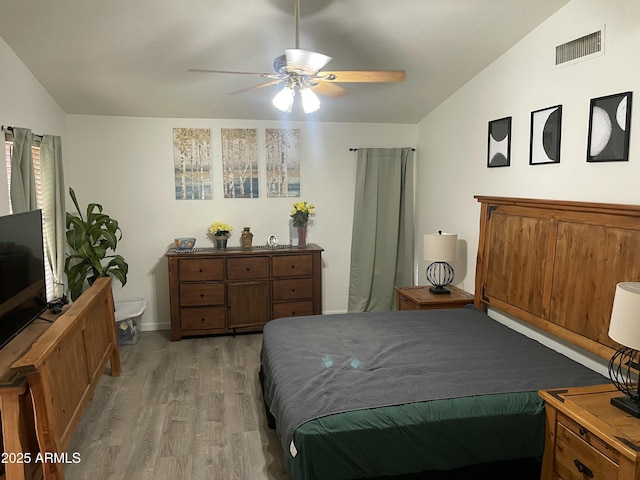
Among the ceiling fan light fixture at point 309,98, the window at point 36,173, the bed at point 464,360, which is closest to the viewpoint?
the bed at point 464,360

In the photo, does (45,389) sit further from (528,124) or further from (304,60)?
(528,124)

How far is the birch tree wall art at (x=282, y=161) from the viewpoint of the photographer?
4.97m

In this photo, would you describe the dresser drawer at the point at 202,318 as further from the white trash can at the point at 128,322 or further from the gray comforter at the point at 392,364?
the gray comforter at the point at 392,364

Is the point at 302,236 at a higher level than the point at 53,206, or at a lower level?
lower

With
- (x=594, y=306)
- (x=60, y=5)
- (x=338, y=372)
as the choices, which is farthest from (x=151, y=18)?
(x=594, y=306)

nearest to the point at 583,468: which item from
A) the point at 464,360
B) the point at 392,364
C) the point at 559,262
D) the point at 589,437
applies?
the point at 589,437

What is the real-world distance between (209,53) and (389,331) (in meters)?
2.37

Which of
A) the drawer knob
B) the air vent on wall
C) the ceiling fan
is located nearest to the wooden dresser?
the ceiling fan

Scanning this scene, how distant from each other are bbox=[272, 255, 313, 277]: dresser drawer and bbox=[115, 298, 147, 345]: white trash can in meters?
1.35

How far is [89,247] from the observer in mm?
4160

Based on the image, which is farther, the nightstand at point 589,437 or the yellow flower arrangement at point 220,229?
the yellow flower arrangement at point 220,229

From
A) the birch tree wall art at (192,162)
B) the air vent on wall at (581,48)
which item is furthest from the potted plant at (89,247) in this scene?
the air vent on wall at (581,48)

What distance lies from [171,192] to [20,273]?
2.40m

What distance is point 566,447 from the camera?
200 centimetres
